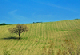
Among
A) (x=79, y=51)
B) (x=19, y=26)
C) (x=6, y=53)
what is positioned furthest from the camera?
(x=19, y=26)

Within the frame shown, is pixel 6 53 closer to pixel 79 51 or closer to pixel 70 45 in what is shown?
pixel 70 45

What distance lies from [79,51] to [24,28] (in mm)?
45720

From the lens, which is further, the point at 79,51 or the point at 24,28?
the point at 24,28

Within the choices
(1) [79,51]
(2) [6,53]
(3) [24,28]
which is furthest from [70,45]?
(3) [24,28]

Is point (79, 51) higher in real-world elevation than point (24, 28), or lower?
lower

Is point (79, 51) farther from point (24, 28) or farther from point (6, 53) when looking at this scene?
point (24, 28)

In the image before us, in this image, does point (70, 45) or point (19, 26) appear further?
point (19, 26)

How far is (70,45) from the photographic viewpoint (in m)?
9.09

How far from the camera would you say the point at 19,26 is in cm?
5247

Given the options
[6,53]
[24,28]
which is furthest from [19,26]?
[6,53]

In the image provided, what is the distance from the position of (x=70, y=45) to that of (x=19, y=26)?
4546cm

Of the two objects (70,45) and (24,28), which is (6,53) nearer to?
(70,45)

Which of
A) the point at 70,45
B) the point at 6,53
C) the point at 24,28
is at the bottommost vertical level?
the point at 6,53

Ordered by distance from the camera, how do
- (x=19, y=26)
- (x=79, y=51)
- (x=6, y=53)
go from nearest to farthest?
1. (x=79, y=51)
2. (x=6, y=53)
3. (x=19, y=26)
